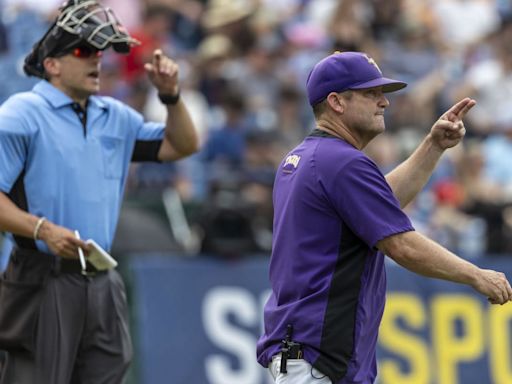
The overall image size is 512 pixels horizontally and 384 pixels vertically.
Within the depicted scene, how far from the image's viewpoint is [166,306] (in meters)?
10.9

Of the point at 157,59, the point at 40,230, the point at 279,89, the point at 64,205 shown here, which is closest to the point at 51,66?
the point at 157,59

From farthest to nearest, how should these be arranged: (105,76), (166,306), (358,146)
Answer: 1. (105,76)
2. (166,306)
3. (358,146)

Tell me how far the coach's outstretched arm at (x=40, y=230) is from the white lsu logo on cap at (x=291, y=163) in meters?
1.15

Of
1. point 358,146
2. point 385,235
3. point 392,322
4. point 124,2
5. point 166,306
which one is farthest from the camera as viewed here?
point 124,2

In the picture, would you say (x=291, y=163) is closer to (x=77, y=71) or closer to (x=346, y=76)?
(x=346, y=76)

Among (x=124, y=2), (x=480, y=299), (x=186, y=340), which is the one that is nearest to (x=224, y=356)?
(x=186, y=340)

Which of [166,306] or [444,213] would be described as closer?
→ [166,306]

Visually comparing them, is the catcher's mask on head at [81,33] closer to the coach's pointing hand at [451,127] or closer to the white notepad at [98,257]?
the white notepad at [98,257]

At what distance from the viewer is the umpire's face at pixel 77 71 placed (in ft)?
23.3

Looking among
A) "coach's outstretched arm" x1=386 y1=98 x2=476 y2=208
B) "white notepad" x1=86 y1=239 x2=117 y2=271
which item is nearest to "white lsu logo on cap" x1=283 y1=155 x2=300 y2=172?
"coach's outstretched arm" x1=386 y1=98 x2=476 y2=208

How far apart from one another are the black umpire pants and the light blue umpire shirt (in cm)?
24

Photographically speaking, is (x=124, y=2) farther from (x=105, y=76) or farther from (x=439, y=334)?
(x=439, y=334)

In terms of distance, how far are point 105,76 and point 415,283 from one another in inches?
138

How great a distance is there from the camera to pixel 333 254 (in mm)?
5969
